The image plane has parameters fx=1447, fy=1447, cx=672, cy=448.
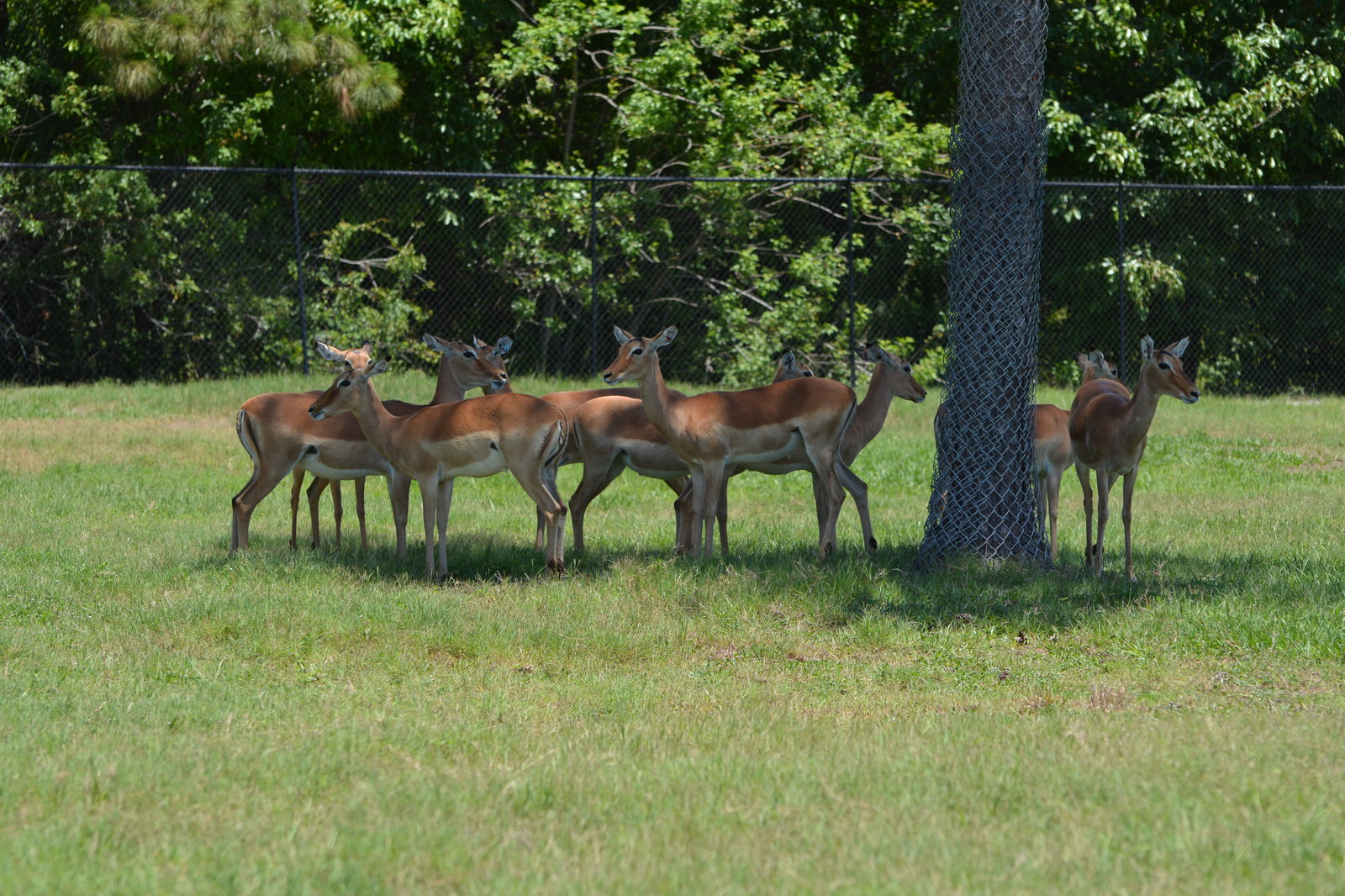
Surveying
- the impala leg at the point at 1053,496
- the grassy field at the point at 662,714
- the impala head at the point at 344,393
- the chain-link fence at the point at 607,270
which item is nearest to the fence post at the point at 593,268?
the chain-link fence at the point at 607,270

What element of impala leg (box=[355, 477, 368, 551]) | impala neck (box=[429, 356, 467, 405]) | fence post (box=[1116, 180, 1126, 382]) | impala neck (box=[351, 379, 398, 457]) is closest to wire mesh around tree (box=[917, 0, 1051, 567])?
impala neck (box=[351, 379, 398, 457])

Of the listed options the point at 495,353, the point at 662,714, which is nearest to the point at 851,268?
the point at 495,353

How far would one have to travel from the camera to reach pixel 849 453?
37.1ft

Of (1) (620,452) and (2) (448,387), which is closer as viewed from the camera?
(1) (620,452)

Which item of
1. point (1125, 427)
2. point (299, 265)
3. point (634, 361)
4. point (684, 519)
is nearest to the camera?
point (1125, 427)

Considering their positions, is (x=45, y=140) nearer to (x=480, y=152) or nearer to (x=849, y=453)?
(x=480, y=152)

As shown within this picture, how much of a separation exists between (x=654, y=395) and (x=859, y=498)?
1703mm

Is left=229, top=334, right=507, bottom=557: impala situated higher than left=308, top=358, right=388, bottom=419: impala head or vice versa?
left=308, top=358, right=388, bottom=419: impala head

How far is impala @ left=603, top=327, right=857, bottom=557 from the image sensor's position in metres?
10.3

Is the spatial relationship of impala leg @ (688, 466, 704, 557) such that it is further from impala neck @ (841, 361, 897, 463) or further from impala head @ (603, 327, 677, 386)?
impala neck @ (841, 361, 897, 463)

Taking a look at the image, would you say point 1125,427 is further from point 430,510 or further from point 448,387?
point 448,387

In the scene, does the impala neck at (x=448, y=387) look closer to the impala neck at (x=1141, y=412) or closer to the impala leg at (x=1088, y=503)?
the impala leg at (x=1088, y=503)

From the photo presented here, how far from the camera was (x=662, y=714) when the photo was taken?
663 cm

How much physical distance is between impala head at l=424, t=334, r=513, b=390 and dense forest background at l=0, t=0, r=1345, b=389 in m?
9.14
